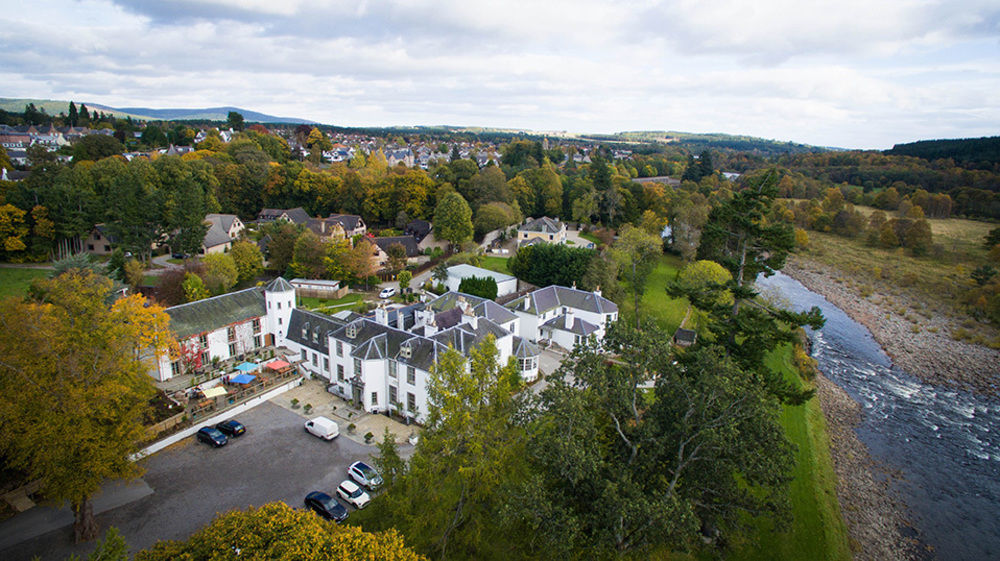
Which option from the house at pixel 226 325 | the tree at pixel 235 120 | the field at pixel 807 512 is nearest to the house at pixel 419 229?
the house at pixel 226 325

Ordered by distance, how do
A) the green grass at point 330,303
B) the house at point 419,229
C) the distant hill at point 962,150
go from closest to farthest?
the green grass at point 330,303 < the house at point 419,229 < the distant hill at point 962,150

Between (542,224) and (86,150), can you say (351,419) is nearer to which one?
(542,224)

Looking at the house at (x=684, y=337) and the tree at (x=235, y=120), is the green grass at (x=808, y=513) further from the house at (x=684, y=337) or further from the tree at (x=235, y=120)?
the tree at (x=235, y=120)

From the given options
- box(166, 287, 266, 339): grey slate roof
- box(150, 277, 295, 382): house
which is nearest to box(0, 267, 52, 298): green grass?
box(166, 287, 266, 339): grey slate roof

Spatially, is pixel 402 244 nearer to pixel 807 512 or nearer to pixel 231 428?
pixel 231 428

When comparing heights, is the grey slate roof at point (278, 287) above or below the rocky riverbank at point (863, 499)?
above

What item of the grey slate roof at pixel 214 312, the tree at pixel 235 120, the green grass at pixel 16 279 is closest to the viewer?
the grey slate roof at pixel 214 312
